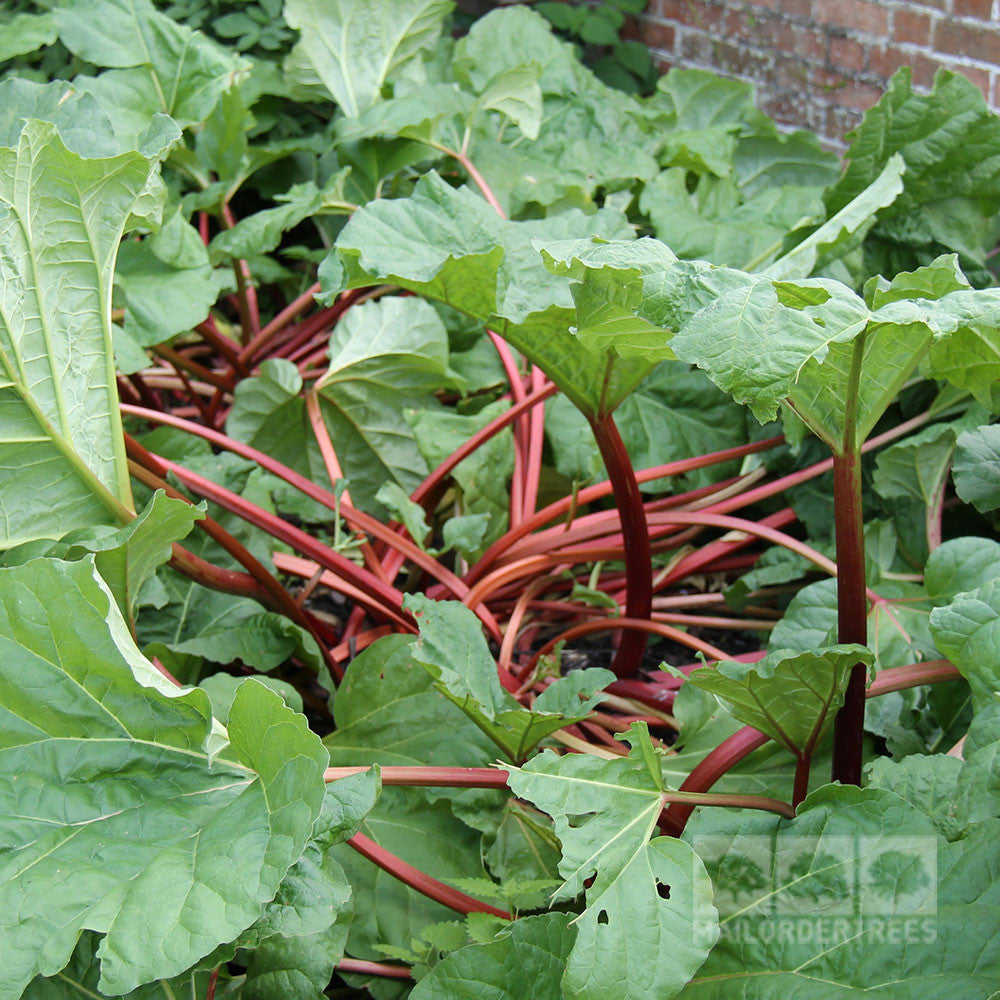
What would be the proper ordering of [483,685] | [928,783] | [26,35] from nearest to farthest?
1. [928,783]
2. [483,685]
3. [26,35]

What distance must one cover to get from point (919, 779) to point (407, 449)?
0.93m

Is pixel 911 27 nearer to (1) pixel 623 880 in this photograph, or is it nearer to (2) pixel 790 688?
(2) pixel 790 688

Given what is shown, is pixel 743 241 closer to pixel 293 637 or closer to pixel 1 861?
pixel 293 637

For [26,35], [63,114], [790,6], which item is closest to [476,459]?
[63,114]

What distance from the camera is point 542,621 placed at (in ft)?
4.86

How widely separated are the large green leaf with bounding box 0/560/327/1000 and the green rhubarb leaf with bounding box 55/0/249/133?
1.19m

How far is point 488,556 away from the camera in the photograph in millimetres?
1422

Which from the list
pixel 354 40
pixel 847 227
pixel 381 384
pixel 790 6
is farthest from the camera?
pixel 790 6

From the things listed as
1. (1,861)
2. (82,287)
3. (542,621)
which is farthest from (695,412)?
(1,861)

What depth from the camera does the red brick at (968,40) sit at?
6.72 feet

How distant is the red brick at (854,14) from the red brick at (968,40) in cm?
15

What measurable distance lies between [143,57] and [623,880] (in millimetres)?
1634

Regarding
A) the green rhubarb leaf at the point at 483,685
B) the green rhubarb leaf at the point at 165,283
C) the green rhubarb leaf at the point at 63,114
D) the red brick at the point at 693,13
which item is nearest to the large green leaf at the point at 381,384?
the green rhubarb leaf at the point at 165,283

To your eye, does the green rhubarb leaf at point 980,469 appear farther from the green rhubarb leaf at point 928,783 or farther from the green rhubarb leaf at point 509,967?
the green rhubarb leaf at point 509,967
